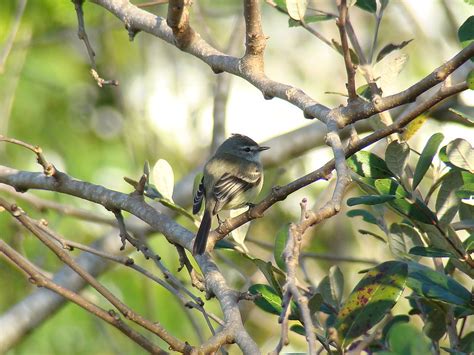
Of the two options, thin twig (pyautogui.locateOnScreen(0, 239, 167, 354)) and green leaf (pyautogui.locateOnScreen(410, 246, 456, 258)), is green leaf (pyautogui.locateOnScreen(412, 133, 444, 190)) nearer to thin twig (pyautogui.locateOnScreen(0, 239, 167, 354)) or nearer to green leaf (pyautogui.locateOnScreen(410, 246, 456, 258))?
green leaf (pyautogui.locateOnScreen(410, 246, 456, 258))

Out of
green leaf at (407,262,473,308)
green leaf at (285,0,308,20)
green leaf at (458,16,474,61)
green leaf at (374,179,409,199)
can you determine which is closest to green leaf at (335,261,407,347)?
green leaf at (407,262,473,308)

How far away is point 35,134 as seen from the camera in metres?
5.37

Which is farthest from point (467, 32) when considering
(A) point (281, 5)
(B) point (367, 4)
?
(A) point (281, 5)

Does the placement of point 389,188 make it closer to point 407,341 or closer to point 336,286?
point 336,286

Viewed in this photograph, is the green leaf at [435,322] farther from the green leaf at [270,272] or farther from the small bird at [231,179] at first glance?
the small bird at [231,179]

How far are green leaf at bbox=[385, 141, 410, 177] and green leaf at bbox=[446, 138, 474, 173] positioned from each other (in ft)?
0.35

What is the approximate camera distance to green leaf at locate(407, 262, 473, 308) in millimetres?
1798

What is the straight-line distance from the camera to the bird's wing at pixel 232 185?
3.90m

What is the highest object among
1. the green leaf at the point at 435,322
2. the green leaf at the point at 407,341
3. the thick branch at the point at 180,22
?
the thick branch at the point at 180,22

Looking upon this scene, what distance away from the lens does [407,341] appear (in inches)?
47.7

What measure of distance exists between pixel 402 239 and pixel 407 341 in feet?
3.10

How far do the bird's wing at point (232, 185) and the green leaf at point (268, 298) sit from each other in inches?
71.4

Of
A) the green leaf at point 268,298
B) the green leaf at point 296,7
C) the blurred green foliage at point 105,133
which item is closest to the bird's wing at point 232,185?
the blurred green foliage at point 105,133

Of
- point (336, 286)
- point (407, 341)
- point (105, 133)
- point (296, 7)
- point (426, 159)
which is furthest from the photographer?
point (105, 133)
